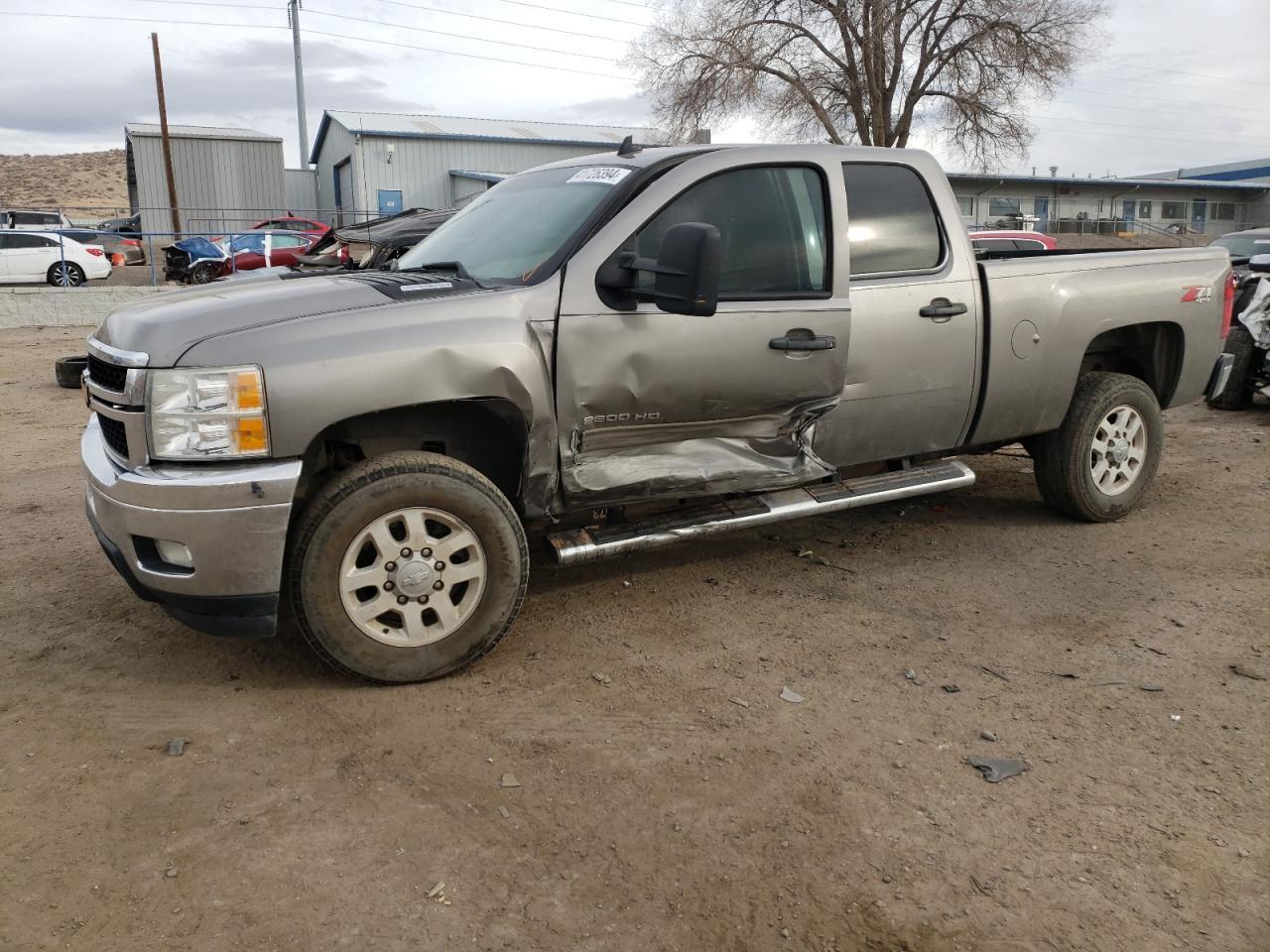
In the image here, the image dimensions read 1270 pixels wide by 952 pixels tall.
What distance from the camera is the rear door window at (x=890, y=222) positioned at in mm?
4605

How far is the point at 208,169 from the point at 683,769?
39.9 meters

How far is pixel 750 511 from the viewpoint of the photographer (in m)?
4.45

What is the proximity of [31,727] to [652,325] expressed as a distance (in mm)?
2571

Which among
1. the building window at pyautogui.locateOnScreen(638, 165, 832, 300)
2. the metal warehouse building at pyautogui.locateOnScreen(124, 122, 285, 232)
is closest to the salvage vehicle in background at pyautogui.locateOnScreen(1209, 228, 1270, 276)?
the building window at pyautogui.locateOnScreen(638, 165, 832, 300)

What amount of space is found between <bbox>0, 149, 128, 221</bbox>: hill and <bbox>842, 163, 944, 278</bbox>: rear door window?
243 feet

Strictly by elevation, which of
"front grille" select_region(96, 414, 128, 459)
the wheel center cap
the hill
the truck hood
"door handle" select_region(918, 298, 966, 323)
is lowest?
the wheel center cap

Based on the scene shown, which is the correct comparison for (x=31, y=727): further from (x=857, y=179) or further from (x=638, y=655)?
(x=857, y=179)

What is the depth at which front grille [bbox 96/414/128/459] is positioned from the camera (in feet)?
11.6

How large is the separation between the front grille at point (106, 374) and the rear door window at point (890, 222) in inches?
117

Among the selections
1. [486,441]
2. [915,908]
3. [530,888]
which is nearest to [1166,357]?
[486,441]

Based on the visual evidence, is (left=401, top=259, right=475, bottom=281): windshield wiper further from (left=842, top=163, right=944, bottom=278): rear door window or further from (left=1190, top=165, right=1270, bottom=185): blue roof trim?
(left=1190, top=165, right=1270, bottom=185): blue roof trim

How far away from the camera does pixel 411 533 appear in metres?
3.60

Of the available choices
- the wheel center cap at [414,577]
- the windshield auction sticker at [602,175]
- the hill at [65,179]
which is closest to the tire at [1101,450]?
the windshield auction sticker at [602,175]

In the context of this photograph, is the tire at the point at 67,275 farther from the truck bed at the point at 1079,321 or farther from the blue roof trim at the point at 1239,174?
the blue roof trim at the point at 1239,174
